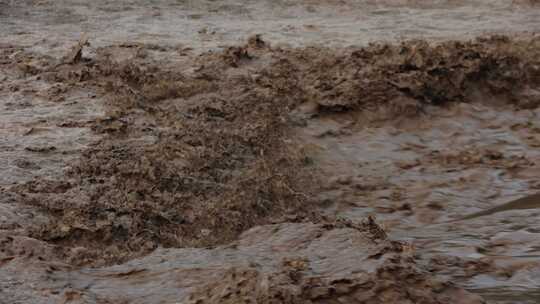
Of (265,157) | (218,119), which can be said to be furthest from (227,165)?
(218,119)

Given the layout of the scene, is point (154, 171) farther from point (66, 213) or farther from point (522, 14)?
point (522, 14)

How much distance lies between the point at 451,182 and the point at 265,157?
1.15 m

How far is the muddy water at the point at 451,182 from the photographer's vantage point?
399cm

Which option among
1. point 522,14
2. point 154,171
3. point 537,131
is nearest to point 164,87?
point 154,171

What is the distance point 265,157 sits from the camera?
5355mm

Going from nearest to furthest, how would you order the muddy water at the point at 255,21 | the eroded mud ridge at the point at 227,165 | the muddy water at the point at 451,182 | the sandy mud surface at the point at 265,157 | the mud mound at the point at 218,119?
the eroded mud ridge at the point at 227,165 < the sandy mud surface at the point at 265,157 < the muddy water at the point at 451,182 < the mud mound at the point at 218,119 < the muddy water at the point at 255,21

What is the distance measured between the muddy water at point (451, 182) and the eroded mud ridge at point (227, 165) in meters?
0.14

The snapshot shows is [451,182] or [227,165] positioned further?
[451,182]

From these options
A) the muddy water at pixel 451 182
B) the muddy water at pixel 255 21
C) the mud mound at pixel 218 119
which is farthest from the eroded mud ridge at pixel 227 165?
the muddy water at pixel 255 21

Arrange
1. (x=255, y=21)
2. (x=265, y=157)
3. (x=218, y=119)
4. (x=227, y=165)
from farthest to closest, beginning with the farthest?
(x=255, y=21) → (x=218, y=119) → (x=265, y=157) → (x=227, y=165)

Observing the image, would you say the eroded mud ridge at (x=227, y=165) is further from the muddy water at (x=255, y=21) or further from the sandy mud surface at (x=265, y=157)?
the muddy water at (x=255, y=21)

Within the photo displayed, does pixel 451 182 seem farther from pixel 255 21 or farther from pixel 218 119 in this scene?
pixel 255 21

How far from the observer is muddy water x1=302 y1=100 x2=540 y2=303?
13.1 feet

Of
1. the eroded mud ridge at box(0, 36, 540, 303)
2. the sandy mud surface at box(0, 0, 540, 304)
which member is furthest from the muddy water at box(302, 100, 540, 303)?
the eroded mud ridge at box(0, 36, 540, 303)
